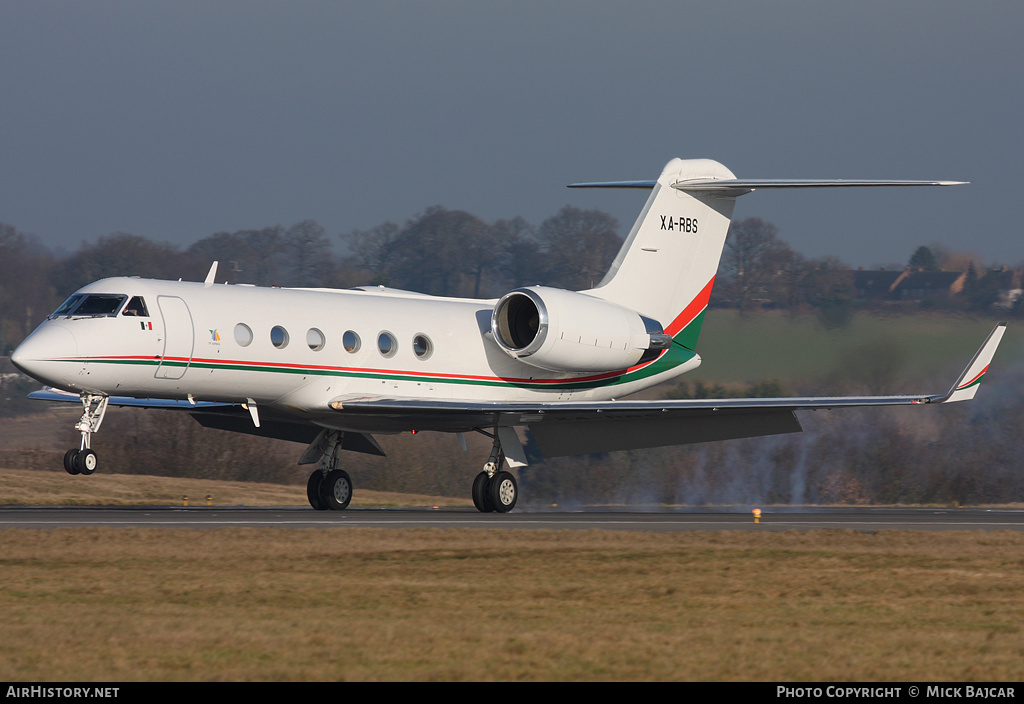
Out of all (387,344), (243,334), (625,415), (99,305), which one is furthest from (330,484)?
(99,305)

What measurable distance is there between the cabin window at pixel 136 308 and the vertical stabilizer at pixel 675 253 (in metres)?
9.64

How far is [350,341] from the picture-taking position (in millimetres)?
23469

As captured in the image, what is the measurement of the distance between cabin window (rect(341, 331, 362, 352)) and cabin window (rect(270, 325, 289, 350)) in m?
1.16

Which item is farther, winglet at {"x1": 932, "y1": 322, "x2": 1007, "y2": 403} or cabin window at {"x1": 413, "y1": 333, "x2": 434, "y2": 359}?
cabin window at {"x1": 413, "y1": 333, "x2": 434, "y2": 359}

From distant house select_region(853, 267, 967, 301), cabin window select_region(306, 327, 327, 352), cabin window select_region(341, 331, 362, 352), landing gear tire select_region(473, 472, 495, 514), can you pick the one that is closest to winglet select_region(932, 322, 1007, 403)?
landing gear tire select_region(473, 472, 495, 514)

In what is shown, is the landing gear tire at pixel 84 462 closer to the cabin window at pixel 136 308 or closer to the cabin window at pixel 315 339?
the cabin window at pixel 136 308

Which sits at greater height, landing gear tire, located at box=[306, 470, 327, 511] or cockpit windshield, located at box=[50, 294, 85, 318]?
cockpit windshield, located at box=[50, 294, 85, 318]

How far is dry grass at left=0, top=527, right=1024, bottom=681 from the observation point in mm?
8766

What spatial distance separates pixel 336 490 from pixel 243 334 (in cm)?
444

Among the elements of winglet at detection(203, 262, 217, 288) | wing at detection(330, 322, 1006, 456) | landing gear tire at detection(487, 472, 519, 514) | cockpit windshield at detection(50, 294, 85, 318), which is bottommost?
landing gear tire at detection(487, 472, 519, 514)

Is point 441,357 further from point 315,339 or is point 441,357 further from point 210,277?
point 210,277

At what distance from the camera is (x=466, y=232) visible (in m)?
71.8

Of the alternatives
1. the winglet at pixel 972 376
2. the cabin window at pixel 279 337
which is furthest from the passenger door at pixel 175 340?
the winglet at pixel 972 376

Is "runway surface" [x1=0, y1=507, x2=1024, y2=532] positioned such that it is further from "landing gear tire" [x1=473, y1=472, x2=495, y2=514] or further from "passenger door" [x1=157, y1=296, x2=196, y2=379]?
"passenger door" [x1=157, y1=296, x2=196, y2=379]
